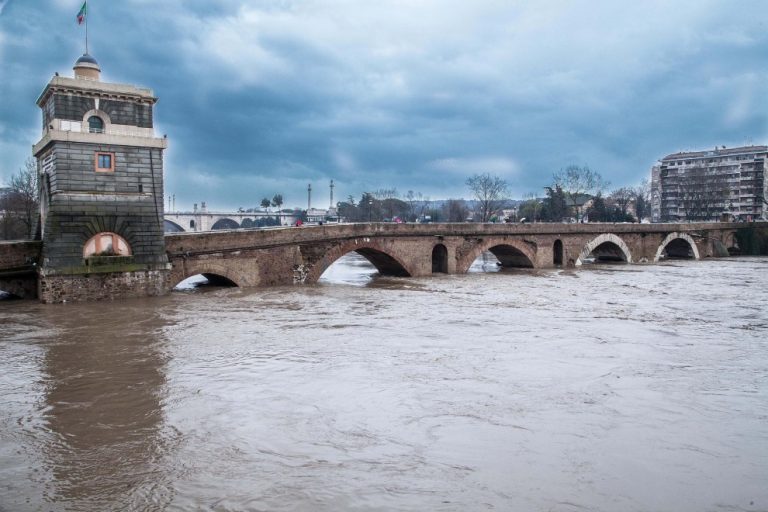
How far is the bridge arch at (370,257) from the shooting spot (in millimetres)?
26672

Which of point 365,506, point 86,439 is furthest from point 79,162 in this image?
point 365,506

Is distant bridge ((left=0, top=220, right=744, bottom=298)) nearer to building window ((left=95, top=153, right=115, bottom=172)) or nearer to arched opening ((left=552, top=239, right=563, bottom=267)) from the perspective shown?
arched opening ((left=552, top=239, right=563, bottom=267))

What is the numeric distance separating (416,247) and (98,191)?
15.5 m

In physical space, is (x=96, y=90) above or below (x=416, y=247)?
above

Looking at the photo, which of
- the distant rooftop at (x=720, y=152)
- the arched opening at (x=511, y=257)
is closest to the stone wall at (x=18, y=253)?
the arched opening at (x=511, y=257)

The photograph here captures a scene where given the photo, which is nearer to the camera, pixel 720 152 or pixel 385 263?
pixel 385 263

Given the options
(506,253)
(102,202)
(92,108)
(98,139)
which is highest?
(92,108)

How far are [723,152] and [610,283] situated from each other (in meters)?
91.1

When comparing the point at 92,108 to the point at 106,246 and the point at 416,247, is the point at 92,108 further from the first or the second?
the point at 416,247

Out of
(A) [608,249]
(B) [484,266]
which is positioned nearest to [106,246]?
(B) [484,266]

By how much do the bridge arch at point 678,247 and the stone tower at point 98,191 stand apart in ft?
121

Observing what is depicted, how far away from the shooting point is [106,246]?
67.6 feet

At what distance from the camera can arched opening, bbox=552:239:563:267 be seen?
3938 cm

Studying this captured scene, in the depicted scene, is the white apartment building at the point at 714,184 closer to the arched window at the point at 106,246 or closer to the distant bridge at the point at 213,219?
the distant bridge at the point at 213,219
